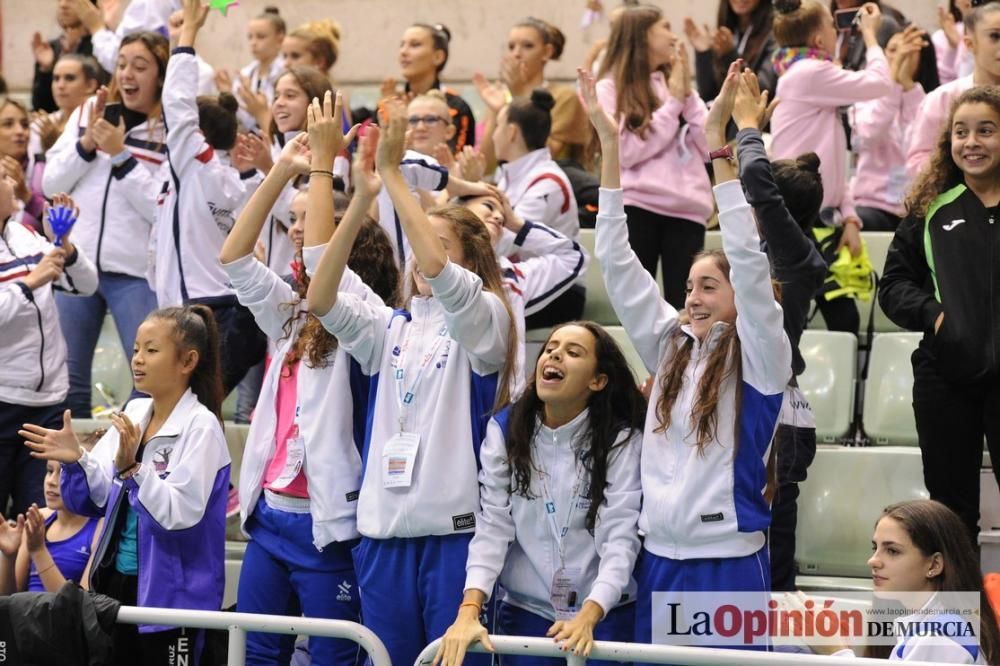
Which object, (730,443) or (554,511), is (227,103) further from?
(730,443)

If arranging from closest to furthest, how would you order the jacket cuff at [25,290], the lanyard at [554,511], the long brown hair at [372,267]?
1. the lanyard at [554,511]
2. the long brown hair at [372,267]
3. the jacket cuff at [25,290]

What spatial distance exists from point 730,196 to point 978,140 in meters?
1.12

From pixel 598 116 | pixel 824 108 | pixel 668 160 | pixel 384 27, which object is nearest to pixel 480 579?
pixel 598 116

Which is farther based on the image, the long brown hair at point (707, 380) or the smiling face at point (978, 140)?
the smiling face at point (978, 140)

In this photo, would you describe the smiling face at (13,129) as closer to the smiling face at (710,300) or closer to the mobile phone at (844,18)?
the mobile phone at (844,18)

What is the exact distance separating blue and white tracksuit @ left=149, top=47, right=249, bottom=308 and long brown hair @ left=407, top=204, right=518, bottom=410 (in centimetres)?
164

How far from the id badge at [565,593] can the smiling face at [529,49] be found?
13.2ft

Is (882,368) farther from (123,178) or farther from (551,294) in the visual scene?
(123,178)

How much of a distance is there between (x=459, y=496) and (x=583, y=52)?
6.08m

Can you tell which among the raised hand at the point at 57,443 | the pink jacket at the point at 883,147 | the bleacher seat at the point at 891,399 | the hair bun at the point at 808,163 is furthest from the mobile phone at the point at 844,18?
the raised hand at the point at 57,443

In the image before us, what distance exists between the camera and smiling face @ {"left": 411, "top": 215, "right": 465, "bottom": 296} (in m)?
4.19

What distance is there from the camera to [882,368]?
227 inches

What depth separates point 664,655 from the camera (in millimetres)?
3195

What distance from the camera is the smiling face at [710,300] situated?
12.6ft
